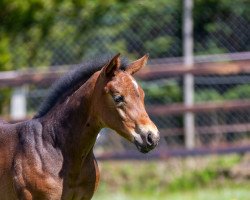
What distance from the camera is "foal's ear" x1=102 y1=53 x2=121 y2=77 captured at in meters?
5.52

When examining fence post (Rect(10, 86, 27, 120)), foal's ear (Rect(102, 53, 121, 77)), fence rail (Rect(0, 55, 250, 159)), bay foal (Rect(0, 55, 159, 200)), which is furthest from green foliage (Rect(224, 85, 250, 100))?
foal's ear (Rect(102, 53, 121, 77))

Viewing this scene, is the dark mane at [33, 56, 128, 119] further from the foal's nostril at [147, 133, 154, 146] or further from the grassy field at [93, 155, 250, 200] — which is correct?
the grassy field at [93, 155, 250, 200]

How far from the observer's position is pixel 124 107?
18.0 feet

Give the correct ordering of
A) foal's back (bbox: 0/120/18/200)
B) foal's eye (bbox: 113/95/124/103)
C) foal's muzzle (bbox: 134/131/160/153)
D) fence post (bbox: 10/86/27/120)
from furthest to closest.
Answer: fence post (bbox: 10/86/27/120), foal's back (bbox: 0/120/18/200), foal's eye (bbox: 113/95/124/103), foal's muzzle (bbox: 134/131/160/153)

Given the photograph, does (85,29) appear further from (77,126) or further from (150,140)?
(150,140)

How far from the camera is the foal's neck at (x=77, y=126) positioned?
571 centimetres

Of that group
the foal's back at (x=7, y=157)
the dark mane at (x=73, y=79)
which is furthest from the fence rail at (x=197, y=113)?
the dark mane at (x=73, y=79)

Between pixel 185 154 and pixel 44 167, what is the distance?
4.09 m

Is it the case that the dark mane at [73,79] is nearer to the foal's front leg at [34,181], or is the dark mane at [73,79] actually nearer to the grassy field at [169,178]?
the foal's front leg at [34,181]

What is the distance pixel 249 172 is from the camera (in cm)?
993

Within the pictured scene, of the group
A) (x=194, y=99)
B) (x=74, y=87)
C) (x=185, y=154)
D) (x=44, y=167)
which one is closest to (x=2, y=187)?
(x=44, y=167)

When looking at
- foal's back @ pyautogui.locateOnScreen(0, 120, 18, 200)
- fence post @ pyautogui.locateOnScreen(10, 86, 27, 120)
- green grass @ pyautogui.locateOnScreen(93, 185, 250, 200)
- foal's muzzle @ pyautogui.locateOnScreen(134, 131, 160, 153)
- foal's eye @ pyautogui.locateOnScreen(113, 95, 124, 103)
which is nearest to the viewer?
foal's muzzle @ pyautogui.locateOnScreen(134, 131, 160, 153)

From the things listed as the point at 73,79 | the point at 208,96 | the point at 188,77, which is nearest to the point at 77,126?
the point at 73,79

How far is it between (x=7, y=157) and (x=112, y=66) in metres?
0.95
